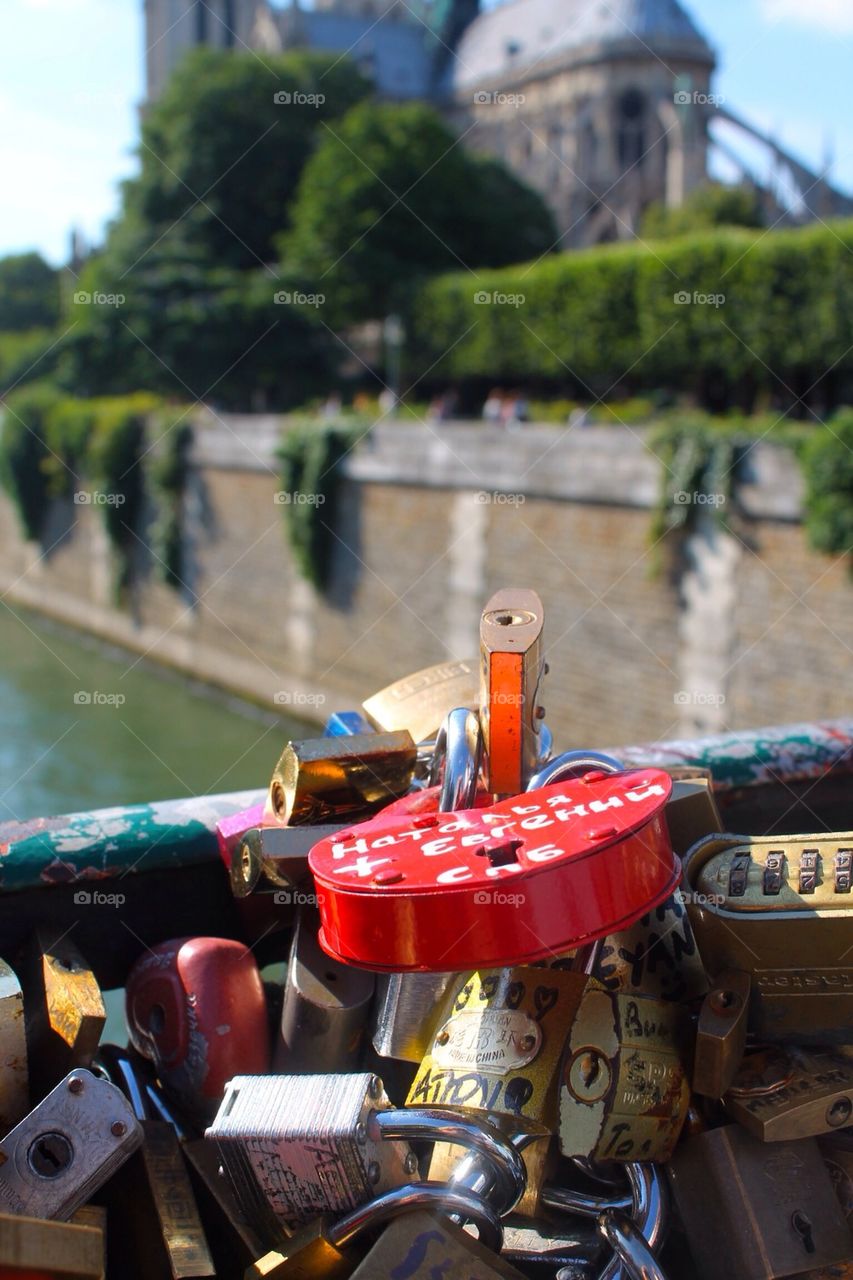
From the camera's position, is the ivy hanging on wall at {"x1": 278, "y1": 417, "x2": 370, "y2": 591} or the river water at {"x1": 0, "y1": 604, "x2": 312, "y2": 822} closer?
the river water at {"x1": 0, "y1": 604, "x2": 312, "y2": 822}

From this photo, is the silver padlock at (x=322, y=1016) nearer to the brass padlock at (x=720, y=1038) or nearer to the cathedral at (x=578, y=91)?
the brass padlock at (x=720, y=1038)

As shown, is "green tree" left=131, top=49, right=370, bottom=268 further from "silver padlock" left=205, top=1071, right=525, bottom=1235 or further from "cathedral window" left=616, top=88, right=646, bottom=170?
"silver padlock" left=205, top=1071, right=525, bottom=1235

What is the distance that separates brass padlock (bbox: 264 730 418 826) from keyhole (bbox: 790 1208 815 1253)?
628 mm

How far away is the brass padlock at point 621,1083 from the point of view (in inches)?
48.3

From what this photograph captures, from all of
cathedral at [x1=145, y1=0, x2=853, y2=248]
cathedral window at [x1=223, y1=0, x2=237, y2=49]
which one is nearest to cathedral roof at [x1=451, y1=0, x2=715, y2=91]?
cathedral at [x1=145, y1=0, x2=853, y2=248]

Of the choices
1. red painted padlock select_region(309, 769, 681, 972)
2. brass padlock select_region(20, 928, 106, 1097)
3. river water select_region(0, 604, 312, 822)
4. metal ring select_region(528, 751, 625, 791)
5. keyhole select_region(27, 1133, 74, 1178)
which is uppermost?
metal ring select_region(528, 751, 625, 791)

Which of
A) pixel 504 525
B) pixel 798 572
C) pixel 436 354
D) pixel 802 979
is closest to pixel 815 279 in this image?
pixel 504 525

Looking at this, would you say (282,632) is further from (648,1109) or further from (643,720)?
(648,1109)

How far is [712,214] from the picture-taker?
29.3 meters

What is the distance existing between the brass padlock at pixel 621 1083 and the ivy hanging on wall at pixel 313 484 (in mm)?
13413

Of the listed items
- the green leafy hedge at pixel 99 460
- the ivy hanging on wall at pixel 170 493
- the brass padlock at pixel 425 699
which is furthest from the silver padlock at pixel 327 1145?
the green leafy hedge at pixel 99 460

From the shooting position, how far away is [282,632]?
1658 cm

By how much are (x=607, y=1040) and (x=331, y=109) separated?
2873 cm

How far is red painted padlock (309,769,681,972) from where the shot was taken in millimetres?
1169
